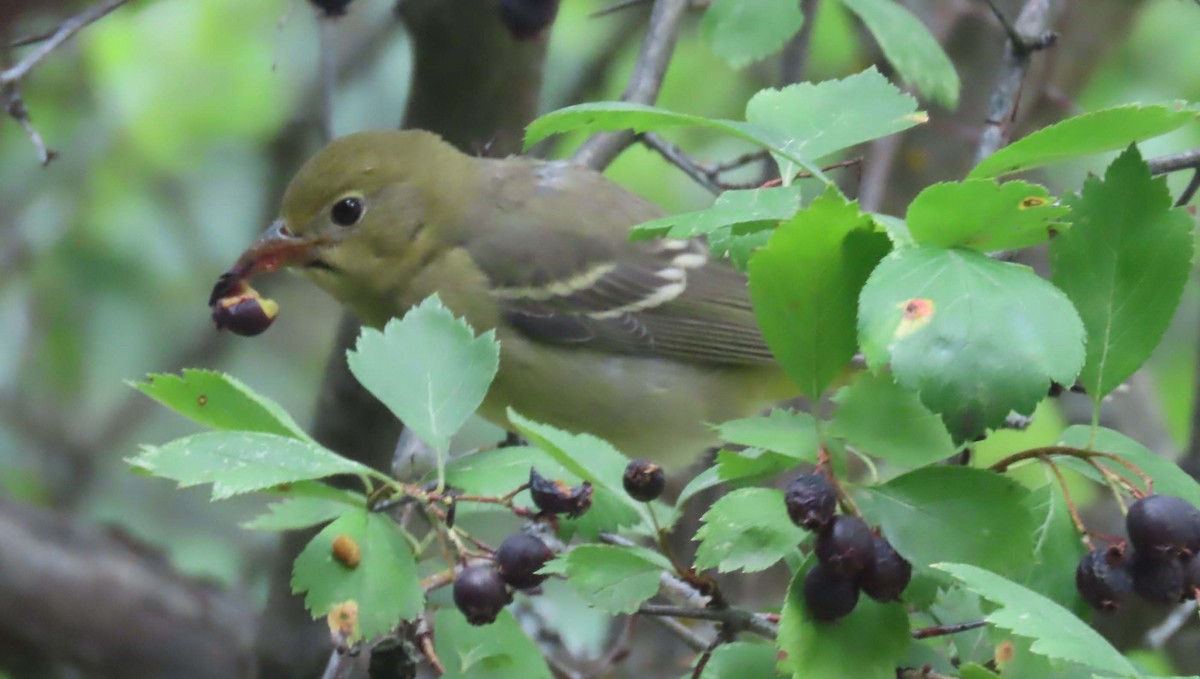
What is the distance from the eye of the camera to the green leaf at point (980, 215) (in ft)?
4.20

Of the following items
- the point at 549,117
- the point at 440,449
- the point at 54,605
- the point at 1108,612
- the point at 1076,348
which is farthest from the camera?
the point at 54,605

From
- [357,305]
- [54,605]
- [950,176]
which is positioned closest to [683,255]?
[357,305]

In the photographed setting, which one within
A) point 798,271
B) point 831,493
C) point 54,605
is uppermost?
point 798,271

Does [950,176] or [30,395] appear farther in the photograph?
[30,395]

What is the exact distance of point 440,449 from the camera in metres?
1.56

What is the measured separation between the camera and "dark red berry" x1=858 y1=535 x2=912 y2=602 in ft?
4.27

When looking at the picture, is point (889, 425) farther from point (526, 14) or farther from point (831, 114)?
point (526, 14)

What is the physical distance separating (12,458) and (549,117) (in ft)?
13.9

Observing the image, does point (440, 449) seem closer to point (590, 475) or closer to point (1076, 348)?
point (590, 475)

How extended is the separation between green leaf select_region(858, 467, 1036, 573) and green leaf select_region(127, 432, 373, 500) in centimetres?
59

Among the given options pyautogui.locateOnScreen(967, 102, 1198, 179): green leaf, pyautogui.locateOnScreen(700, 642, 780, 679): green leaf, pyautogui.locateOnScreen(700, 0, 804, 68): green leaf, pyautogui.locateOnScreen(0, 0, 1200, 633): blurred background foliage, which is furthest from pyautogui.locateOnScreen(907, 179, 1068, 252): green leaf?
pyautogui.locateOnScreen(0, 0, 1200, 633): blurred background foliage

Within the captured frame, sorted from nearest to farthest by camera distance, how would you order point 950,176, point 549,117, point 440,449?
point 549,117
point 440,449
point 950,176

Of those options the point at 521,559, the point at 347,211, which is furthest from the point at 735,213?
the point at 347,211

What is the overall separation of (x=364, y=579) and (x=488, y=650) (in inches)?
10.3
